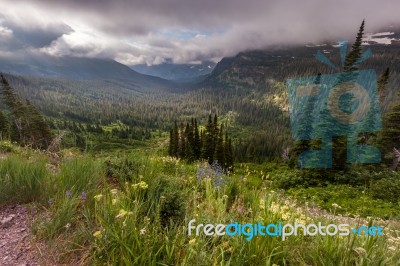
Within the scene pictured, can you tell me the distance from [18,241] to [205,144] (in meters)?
50.2

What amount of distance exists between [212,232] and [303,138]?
112ft

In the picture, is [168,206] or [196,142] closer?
[168,206]

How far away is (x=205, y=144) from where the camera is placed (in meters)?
53.2

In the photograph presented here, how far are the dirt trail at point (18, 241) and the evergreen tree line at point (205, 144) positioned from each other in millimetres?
41996

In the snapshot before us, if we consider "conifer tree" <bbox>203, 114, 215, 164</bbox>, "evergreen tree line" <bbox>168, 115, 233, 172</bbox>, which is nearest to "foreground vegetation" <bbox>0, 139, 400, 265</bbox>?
"evergreen tree line" <bbox>168, 115, 233, 172</bbox>

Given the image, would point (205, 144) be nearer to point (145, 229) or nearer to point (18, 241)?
point (18, 241)

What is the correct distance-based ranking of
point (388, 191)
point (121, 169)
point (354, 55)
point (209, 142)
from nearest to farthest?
point (121, 169) → point (388, 191) → point (354, 55) → point (209, 142)

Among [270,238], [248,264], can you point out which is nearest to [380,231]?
[270,238]

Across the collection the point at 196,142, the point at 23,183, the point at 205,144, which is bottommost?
the point at 196,142

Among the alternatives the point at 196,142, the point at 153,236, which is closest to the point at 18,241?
the point at 153,236

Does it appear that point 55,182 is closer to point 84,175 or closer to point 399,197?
point 84,175

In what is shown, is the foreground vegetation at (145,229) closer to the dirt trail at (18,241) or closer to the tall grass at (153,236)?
the tall grass at (153,236)

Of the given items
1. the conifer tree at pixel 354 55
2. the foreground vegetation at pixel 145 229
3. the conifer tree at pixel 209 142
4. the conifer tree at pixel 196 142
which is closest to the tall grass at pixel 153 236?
the foreground vegetation at pixel 145 229

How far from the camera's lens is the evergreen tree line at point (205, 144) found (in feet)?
159
